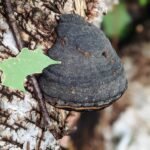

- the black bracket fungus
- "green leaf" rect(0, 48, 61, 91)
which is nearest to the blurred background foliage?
the black bracket fungus

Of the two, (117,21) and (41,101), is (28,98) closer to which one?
(41,101)

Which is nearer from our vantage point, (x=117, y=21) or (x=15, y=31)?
(x=15, y=31)

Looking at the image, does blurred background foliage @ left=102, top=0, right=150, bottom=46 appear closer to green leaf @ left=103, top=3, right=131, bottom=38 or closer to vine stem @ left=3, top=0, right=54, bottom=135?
green leaf @ left=103, top=3, right=131, bottom=38

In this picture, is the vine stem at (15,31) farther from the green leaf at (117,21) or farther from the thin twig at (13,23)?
the green leaf at (117,21)

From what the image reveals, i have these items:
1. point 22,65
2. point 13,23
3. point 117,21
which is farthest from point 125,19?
point 22,65

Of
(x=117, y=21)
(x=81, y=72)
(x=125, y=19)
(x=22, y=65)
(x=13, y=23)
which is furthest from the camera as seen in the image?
(x=125, y=19)

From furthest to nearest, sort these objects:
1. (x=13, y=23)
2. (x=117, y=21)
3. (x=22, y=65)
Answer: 1. (x=117, y=21)
2. (x=13, y=23)
3. (x=22, y=65)

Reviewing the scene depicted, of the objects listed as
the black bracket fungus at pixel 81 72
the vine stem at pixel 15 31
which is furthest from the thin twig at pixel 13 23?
the black bracket fungus at pixel 81 72

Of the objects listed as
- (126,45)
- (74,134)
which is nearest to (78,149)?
(74,134)
